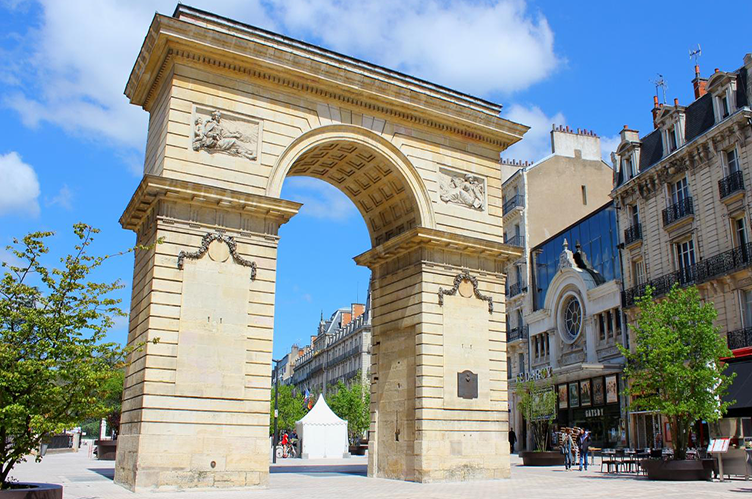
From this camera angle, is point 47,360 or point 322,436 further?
point 322,436

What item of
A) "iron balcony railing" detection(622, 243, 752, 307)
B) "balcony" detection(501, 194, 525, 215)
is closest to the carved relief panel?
"iron balcony railing" detection(622, 243, 752, 307)

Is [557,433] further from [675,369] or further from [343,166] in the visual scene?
[343,166]

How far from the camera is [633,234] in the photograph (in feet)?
122

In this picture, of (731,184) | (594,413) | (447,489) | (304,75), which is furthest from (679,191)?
(447,489)

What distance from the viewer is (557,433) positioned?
130 feet

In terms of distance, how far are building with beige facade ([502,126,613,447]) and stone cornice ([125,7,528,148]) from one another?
24984 millimetres

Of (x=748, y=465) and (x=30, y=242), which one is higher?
(x=30, y=242)

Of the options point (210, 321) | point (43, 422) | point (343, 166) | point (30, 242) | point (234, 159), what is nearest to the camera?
point (43, 422)

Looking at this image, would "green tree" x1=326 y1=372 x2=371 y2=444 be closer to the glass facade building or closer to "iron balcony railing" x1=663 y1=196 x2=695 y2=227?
the glass facade building

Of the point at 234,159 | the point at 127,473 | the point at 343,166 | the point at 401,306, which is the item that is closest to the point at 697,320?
the point at 401,306

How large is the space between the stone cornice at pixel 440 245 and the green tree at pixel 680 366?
194 inches

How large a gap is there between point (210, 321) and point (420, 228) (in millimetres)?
6765

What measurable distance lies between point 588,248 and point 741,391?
1624 centimetres

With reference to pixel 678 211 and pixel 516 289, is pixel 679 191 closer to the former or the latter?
pixel 678 211
